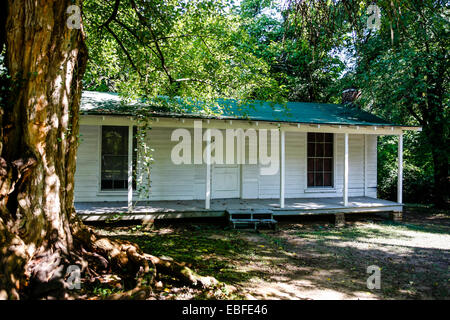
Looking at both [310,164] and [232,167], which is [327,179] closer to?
[310,164]

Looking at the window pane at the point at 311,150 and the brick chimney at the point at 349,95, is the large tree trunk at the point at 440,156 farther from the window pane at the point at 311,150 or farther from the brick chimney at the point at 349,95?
the window pane at the point at 311,150

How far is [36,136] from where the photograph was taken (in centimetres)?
350

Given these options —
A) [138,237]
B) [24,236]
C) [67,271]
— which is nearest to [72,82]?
[24,236]

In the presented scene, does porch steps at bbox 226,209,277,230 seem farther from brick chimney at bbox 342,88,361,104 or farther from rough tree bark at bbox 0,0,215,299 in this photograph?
brick chimney at bbox 342,88,361,104

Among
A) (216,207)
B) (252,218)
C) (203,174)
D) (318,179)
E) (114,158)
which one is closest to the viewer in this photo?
(252,218)

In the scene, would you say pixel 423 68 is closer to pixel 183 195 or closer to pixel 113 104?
pixel 183 195

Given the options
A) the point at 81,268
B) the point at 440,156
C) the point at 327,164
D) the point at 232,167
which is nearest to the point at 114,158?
the point at 232,167

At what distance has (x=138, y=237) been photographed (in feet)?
24.3

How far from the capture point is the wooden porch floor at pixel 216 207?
8180mm

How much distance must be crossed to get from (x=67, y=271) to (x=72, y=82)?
2432mm

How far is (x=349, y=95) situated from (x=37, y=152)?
13488 millimetres

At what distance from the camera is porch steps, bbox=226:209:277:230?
8.52 m

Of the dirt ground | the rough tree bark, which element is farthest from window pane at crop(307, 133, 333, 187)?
the rough tree bark

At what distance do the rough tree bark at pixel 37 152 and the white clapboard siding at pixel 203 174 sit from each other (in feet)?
18.0
